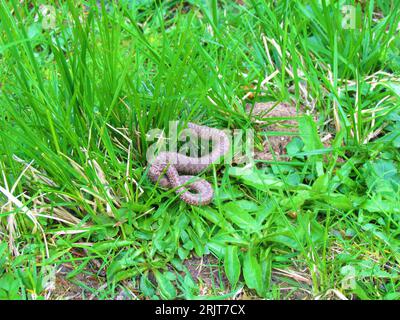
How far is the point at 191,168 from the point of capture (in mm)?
3562

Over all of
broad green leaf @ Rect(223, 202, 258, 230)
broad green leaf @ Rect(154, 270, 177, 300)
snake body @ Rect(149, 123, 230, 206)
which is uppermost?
snake body @ Rect(149, 123, 230, 206)

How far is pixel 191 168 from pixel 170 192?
39 cm

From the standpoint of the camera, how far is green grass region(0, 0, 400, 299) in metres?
3.01

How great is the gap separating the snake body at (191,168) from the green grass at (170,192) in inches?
3.0

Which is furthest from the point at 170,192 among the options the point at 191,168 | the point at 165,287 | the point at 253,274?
the point at 253,274

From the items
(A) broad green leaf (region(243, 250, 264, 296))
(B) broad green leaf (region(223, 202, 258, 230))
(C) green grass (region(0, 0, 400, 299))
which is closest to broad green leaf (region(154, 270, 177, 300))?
(C) green grass (region(0, 0, 400, 299))

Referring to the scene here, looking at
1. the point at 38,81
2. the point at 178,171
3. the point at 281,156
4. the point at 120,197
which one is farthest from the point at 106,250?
the point at 281,156

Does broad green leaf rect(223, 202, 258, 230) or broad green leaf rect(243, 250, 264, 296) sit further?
broad green leaf rect(223, 202, 258, 230)

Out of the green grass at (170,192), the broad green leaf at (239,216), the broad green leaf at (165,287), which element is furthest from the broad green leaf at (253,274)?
the broad green leaf at (165,287)

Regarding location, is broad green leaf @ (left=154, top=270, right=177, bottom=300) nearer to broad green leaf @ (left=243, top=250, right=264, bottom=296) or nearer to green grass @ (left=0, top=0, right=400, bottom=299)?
green grass @ (left=0, top=0, right=400, bottom=299)

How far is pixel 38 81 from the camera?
309 centimetres

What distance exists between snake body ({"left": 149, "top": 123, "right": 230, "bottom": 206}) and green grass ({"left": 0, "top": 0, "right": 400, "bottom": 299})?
8 cm

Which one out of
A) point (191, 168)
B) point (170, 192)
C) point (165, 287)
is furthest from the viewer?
point (191, 168)

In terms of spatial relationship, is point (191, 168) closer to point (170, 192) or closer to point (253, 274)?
point (170, 192)
